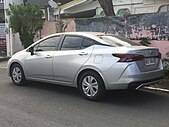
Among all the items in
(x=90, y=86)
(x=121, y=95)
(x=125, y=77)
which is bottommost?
(x=121, y=95)

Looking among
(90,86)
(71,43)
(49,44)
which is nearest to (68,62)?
(71,43)

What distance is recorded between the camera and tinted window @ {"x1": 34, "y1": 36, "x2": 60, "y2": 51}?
8180mm

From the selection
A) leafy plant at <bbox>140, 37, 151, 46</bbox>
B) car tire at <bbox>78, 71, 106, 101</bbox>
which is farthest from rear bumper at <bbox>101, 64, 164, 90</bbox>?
leafy plant at <bbox>140, 37, 151, 46</bbox>

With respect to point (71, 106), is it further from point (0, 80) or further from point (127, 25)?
point (127, 25)

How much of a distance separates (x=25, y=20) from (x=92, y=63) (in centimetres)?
765

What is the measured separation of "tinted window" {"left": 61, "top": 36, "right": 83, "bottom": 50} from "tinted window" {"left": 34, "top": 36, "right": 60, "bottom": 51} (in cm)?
25

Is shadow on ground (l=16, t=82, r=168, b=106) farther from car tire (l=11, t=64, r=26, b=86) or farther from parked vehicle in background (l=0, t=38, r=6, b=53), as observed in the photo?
parked vehicle in background (l=0, t=38, r=6, b=53)

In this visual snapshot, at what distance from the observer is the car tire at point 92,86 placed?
704cm

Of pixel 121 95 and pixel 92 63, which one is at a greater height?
pixel 92 63

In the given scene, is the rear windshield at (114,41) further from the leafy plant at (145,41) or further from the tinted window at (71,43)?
the leafy plant at (145,41)

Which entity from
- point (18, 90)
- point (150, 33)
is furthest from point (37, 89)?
point (150, 33)

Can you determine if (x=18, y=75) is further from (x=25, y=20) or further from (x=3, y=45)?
(x=3, y=45)

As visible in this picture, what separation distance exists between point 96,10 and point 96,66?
15.4 meters

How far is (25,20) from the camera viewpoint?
1409cm
